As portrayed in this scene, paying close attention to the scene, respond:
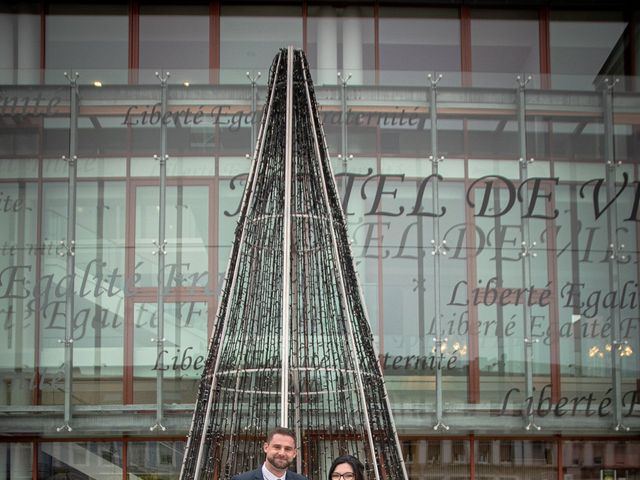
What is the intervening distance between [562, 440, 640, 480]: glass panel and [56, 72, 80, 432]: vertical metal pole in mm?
4685

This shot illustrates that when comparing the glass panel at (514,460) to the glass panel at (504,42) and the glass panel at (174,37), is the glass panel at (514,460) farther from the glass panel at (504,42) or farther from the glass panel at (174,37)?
the glass panel at (174,37)

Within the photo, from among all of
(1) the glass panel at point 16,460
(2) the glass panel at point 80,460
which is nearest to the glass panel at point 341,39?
(2) the glass panel at point 80,460

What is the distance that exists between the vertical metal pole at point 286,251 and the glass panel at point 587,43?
4378 millimetres

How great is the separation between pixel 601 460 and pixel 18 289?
574cm

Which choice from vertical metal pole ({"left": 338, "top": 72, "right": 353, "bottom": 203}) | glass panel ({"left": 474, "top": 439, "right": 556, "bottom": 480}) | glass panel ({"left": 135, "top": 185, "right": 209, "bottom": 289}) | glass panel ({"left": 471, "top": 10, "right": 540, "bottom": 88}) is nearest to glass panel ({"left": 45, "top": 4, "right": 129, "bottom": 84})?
glass panel ({"left": 135, "top": 185, "right": 209, "bottom": 289})

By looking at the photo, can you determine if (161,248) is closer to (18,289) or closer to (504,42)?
(18,289)

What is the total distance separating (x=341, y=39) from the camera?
11453 millimetres

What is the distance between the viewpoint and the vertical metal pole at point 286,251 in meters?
7.07

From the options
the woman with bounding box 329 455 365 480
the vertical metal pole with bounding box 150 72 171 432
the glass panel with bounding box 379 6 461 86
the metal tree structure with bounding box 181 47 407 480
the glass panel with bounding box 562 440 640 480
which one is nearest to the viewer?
the woman with bounding box 329 455 365 480

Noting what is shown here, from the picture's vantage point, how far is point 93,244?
10.8 metres

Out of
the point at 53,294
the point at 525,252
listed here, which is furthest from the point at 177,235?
the point at 525,252

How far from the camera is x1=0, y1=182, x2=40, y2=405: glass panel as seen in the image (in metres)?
10.6

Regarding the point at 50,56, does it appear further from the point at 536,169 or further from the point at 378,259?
the point at 536,169

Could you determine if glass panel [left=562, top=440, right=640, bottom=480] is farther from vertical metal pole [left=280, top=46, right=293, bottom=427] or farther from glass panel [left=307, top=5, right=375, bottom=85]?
vertical metal pole [left=280, top=46, right=293, bottom=427]
